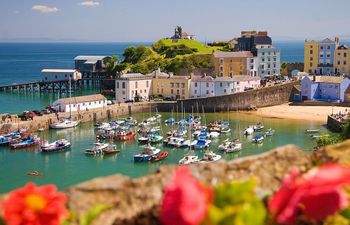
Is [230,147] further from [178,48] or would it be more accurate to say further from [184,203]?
[178,48]

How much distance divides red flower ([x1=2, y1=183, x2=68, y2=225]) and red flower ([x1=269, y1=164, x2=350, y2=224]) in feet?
3.40

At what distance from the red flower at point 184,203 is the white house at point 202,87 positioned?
5235 centimetres

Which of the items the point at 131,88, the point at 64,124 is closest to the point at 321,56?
the point at 131,88

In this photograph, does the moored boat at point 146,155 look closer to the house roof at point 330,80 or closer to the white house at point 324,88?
the white house at point 324,88

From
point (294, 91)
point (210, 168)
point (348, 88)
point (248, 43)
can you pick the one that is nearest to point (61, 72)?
point (248, 43)

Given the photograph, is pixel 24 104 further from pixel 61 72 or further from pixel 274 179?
pixel 274 179

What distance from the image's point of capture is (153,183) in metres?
3.08

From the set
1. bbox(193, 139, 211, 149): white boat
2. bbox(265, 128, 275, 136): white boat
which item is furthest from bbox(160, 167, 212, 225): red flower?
bbox(265, 128, 275, 136): white boat

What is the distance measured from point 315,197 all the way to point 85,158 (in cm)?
3022

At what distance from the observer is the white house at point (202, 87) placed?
54.8 metres

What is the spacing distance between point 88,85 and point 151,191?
7765 cm

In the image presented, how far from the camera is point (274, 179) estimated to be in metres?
3.22

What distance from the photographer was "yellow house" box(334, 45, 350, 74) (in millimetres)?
64062

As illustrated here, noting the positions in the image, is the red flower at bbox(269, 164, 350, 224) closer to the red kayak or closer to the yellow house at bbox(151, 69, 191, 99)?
the red kayak
